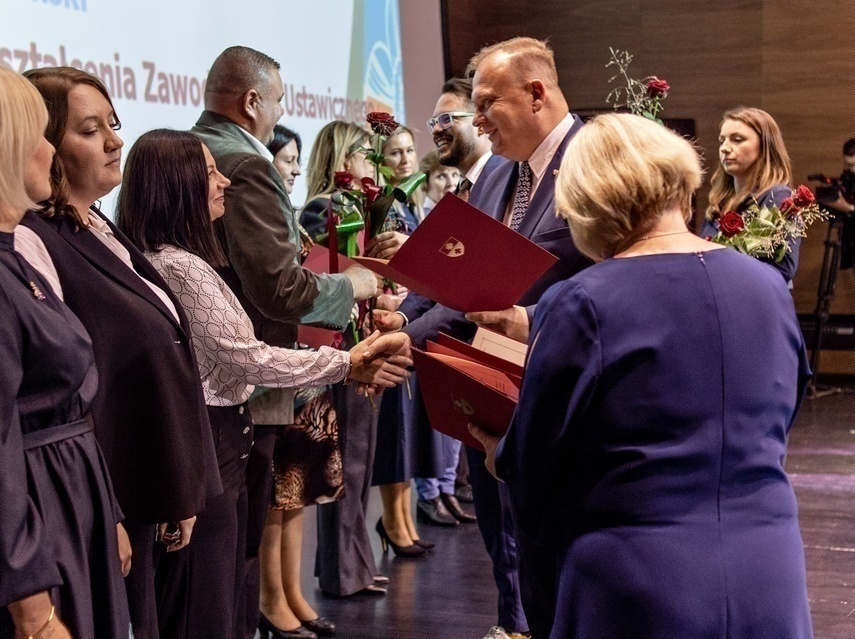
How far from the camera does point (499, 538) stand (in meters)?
3.16

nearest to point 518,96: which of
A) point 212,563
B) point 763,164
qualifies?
point 212,563

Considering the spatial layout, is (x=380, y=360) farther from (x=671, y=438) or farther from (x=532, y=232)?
(x=671, y=438)

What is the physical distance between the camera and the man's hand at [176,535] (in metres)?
2.34

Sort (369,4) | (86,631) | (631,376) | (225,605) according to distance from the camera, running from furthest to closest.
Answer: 1. (369,4)
2. (225,605)
3. (86,631)
4. (631,376)

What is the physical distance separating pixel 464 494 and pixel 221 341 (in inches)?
115

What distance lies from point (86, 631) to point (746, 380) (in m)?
1.19

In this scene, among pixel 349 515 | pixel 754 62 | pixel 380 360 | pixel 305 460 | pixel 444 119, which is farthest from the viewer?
pixel 754 62

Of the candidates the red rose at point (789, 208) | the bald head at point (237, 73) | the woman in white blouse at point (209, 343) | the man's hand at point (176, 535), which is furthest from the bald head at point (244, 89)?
the red rose at point (789, 208)

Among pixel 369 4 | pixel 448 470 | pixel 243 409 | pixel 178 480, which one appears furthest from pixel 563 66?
pixel 178 480

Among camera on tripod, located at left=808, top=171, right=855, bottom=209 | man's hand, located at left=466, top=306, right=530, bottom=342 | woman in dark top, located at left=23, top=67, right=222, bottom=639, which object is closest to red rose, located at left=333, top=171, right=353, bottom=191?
man's hand, located at left=466, top=306, right=530, bottom=342

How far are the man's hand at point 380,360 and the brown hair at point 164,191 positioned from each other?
596mm

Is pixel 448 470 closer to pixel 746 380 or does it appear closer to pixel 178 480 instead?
pixel 178 480

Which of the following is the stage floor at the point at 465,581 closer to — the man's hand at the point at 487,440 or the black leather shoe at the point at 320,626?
the black leather shoe at the point at 320,626

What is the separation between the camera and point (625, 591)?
5.58 feet
